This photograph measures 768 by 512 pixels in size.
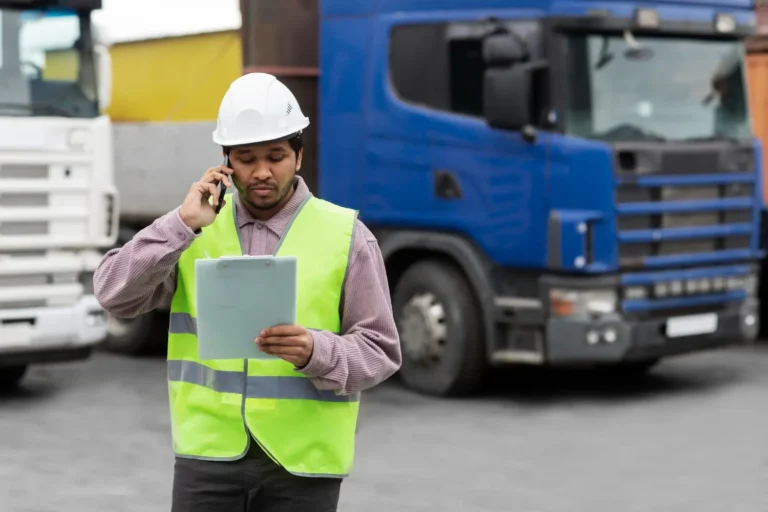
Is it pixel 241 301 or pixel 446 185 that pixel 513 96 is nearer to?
pixel 446 185

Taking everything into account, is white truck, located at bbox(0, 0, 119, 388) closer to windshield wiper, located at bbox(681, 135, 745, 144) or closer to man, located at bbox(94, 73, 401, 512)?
windshield wiper, located at bbox(681, 135, 745, 144)

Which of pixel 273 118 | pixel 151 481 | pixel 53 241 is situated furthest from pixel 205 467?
pixel 53 241

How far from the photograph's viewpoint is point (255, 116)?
127 inches

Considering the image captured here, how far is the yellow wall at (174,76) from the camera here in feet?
34.4

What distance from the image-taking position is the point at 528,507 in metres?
6.45

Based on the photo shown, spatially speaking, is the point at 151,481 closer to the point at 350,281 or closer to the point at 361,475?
the point at 361,475

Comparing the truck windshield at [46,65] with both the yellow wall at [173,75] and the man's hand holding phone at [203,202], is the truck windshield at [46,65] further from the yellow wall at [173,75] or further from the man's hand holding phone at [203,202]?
the man's hand holding phone at [203,202]

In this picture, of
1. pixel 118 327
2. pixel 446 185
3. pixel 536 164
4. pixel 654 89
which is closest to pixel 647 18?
pixel 654 89

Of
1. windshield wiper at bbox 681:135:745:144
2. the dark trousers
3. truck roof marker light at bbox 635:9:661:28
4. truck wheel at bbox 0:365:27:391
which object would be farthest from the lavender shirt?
truck wheel at bbox 0:365:27:391

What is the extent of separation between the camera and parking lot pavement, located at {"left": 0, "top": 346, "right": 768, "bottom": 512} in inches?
263

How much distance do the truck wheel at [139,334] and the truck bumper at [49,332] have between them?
195 centimetres

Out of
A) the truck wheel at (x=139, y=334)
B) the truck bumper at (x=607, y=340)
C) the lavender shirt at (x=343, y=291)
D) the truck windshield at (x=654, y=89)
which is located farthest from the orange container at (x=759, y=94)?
the lavender shirt at (x=343, y=291)

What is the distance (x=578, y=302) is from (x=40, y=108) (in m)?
3.75

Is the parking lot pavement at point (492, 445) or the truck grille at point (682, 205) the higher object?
the truck grille at point (682, 205)
